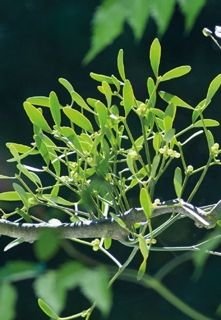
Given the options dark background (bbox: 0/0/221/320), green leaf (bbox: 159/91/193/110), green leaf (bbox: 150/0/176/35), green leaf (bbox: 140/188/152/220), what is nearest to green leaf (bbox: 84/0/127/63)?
green leaf (bbox: 150/0/176/35)

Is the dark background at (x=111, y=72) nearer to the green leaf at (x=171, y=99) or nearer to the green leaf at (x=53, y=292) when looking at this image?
the green leaf at (x=171, y=99)

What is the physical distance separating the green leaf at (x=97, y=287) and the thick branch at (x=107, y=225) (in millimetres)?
256

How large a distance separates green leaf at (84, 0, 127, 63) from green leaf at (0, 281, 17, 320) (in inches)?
3.4

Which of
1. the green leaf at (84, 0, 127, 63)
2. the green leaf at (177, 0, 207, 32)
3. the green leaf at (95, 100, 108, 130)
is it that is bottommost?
the green leaf at (95, 100, 108, 130)

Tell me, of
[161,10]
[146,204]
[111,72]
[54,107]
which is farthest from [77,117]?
[111,72]

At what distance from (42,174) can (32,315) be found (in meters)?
0.29

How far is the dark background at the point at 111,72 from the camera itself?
5.50ft

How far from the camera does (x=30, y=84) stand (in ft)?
5.68

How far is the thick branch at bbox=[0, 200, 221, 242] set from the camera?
22.1 inches

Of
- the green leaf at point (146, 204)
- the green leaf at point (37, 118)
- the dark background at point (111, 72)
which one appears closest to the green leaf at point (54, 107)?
the green leaf at point (37, 118)

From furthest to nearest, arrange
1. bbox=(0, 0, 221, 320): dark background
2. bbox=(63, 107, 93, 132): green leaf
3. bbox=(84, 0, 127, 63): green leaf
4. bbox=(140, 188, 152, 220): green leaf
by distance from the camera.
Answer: bbox=(0, 0, 221, 320): dark background < bbox=(63, 107, 93, 132): green leaf < bbox=(140, 188, 152, 220): green leaf < bbox=(84, 0, 127, 63): green leaf

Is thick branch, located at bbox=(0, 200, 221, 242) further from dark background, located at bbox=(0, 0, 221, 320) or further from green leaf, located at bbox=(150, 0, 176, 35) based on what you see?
dark background, located at bbox=(0, 0, 221, 320)

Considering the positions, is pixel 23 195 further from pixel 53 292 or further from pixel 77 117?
pixel 53 292

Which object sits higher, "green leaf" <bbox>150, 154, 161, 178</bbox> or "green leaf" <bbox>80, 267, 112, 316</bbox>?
"green leaf" <bbox>80, 267, 112, 316</bbox>
